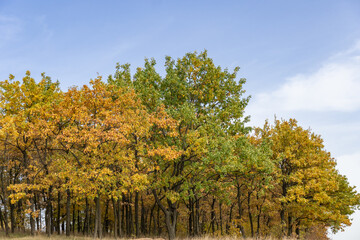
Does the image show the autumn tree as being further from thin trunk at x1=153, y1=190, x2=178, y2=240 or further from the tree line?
thin trunk at x1=153, y1=190, x2=178, y2=240

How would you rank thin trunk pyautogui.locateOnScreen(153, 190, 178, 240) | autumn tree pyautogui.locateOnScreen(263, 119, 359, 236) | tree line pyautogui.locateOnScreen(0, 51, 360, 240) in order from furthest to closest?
autumn tree pyautogui.locateOnScreen(263, 119, 359, 236)
thin trunk pyautogui.locateOnScreen(153, 190, 178, 240)
tree line pyautogui.locateOnScreen(0, 51, 360, 240)

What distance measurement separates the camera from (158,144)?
25.0m

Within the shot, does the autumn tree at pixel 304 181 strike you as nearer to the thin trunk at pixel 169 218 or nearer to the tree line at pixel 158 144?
the tree line at pixel 158 144

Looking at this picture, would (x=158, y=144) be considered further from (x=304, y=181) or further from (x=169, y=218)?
(x=304, y=181)

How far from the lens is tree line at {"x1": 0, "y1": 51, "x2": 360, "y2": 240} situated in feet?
72.9

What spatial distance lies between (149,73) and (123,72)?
3.84 metres

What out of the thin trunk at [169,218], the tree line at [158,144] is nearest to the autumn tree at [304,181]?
the tree line at [158,144]

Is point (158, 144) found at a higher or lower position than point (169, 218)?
higher

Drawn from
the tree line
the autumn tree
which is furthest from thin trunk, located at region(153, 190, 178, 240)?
the autumn tree

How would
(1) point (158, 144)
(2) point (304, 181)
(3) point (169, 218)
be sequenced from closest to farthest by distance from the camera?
(1) point (158, 144), (3) point (169, 218), (2) point (304, 181)

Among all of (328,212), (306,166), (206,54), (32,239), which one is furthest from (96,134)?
(328,212)

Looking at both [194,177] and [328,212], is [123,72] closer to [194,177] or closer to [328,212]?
[194,177]

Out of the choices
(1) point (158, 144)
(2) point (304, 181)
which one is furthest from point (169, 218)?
(2) point (304, 181)

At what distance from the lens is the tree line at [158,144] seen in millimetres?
22234
